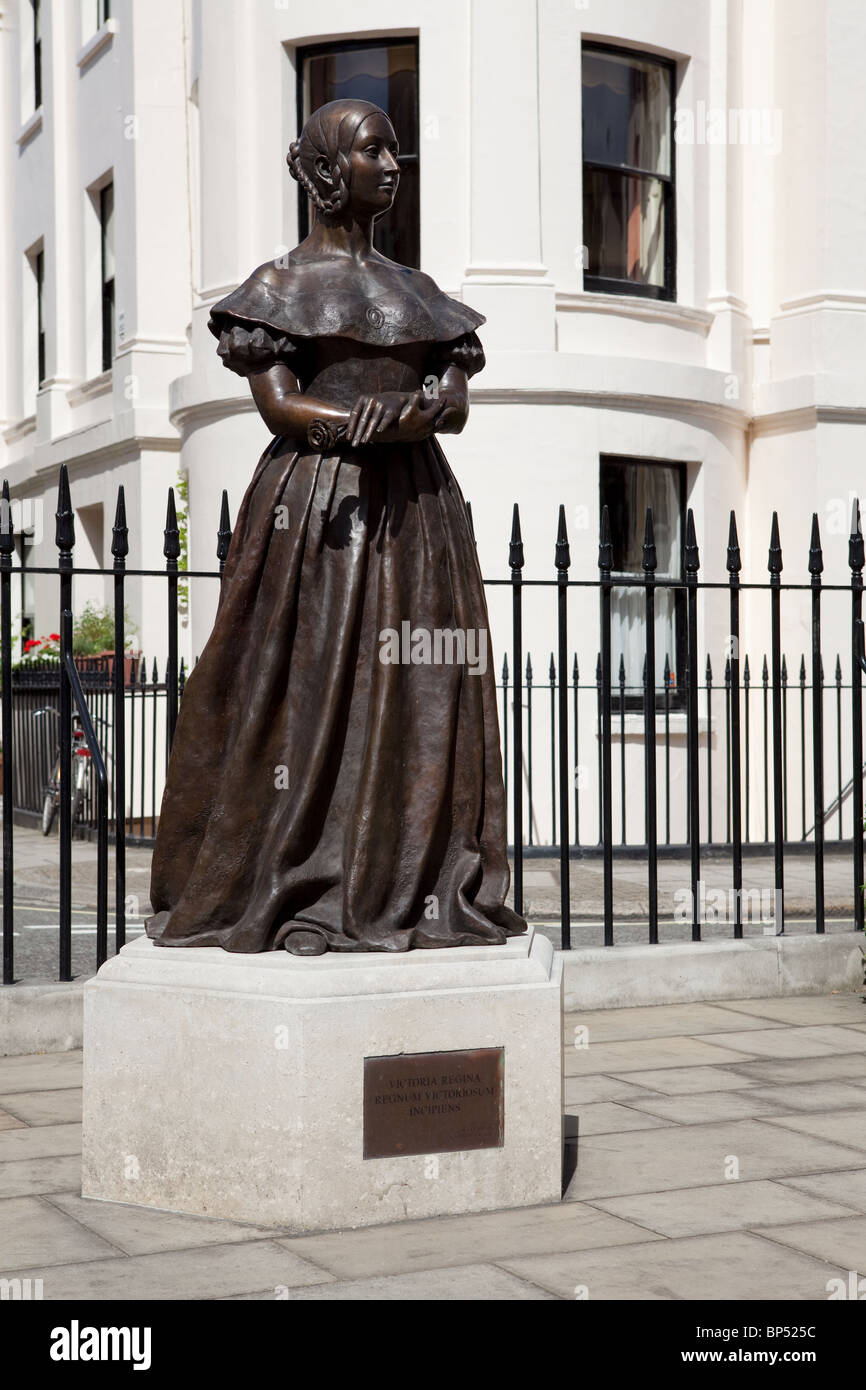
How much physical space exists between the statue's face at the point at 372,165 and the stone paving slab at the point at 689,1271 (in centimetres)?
302

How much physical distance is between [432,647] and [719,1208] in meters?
1.79

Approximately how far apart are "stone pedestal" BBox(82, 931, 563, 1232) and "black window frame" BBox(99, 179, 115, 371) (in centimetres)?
1599

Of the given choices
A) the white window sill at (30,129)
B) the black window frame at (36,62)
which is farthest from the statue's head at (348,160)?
the black window frame at (36,62)

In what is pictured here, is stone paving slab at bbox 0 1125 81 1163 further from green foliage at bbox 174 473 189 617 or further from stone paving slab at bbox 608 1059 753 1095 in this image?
green foliage at bbox 174 473 189 617

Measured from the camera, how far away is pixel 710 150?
1541 cm

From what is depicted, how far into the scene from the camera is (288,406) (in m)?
4.68

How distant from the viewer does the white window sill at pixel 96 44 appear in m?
18.0

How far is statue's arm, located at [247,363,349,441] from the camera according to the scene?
462cm

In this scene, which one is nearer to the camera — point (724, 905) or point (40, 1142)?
point (40, 1142)

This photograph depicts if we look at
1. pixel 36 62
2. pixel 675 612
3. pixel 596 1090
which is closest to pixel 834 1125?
pixel 596 1090

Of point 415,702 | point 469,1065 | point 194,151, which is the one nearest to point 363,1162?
point 469,1065

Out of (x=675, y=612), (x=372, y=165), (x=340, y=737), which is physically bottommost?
(x=340, y=737)

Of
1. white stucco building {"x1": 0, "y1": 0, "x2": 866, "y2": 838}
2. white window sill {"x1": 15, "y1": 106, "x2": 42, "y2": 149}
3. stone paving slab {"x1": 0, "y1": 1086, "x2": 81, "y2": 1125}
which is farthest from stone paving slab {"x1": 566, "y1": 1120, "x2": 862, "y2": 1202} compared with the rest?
white window sill {"x1": 15, "y1": 106, "x2": 42, "y2": 149}
